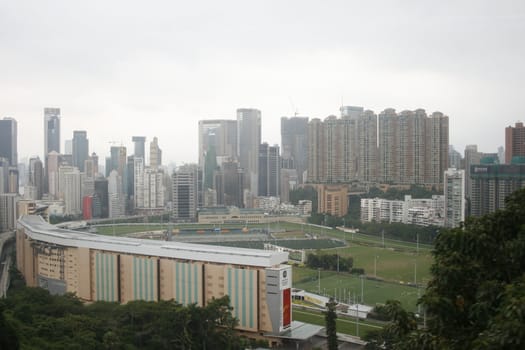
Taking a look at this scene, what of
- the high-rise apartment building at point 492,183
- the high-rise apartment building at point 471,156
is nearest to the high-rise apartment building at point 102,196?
the high-rise apartment building at point 471,156

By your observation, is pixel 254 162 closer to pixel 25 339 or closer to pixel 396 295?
pixel 396 295

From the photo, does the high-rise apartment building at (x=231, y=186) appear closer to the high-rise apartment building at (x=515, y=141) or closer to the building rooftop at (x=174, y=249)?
the high-rise apartment building at (x=515, y=141)

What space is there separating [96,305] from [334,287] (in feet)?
12.0

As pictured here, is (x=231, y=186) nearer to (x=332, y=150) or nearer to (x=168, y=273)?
(x=332, y=150)

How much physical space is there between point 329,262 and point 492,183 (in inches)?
114

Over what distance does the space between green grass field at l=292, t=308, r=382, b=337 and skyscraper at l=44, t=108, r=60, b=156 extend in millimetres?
20580

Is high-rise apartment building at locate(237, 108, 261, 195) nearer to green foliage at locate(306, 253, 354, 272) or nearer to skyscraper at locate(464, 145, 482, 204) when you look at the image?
skyscraper at locate(464, 145, 482, 204)

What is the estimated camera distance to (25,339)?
365cm

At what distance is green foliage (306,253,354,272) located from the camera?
870 cm

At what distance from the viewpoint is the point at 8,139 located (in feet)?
59.1

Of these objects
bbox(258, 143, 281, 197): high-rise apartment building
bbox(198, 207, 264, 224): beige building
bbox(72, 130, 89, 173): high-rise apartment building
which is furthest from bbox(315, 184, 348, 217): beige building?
bbox(72, 130, 89, 173): high-rise apartment building

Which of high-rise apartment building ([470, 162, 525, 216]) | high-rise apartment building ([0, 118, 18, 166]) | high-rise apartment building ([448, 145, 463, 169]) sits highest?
high-rise apartment building ([0, 118, 18, 166])

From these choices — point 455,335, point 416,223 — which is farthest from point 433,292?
point 416,223

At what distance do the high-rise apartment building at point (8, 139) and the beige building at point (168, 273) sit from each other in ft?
39.1
